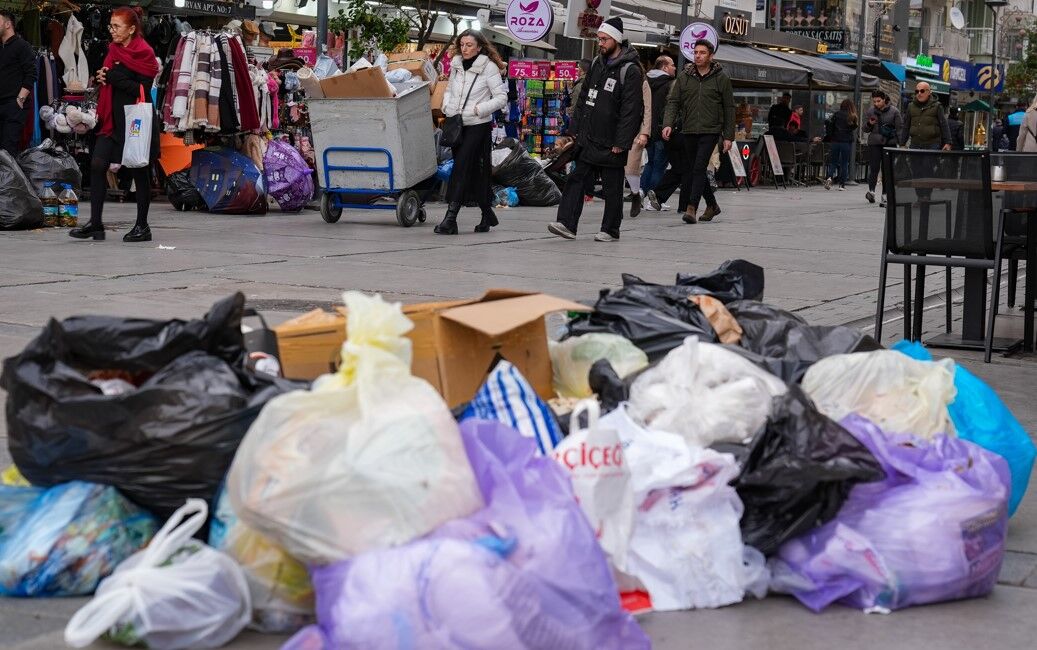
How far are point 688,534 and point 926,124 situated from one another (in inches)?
626

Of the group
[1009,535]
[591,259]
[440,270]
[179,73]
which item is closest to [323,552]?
[1009,535]

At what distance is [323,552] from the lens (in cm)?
297

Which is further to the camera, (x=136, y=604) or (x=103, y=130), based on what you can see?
(x=103, y=130)

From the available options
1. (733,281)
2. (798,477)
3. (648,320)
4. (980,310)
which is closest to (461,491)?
(798,477)

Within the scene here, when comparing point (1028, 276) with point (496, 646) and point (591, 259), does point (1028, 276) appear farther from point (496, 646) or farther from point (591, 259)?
point (496, 646)

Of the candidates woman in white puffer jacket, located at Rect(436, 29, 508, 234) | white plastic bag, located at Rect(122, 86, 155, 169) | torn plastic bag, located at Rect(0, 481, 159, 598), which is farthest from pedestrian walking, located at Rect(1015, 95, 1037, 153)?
torn plastic bag, located at Rect(0, 481, 159, 598)

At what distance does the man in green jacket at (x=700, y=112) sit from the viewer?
48.9 ft

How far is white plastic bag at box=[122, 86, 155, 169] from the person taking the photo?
34.0 feet

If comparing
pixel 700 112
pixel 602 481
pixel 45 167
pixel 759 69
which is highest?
pixel 759 69

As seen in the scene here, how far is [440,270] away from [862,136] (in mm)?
26712

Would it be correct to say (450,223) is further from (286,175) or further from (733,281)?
(733,281)

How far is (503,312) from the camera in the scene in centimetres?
423

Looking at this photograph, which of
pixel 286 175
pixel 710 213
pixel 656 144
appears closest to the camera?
pixel 286 175

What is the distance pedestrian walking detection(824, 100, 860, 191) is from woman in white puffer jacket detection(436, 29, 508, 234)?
14.8 metres
